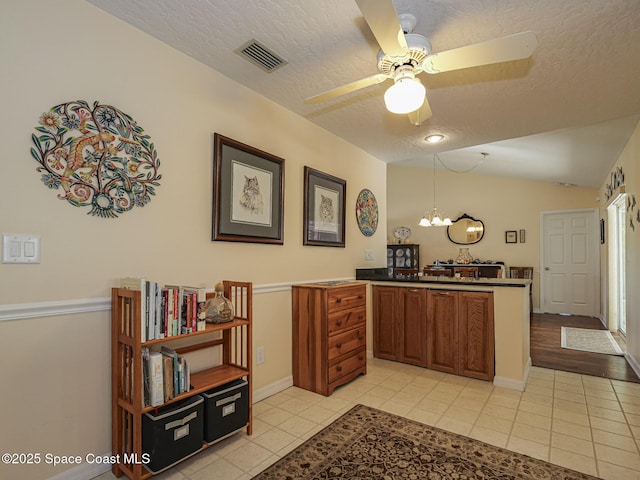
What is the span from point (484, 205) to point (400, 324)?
16.9 feet

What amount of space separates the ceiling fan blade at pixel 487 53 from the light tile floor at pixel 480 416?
2132 millimetres

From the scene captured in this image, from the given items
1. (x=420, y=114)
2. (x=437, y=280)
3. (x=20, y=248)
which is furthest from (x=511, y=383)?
(x=20, y=248)

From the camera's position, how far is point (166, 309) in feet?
5.49

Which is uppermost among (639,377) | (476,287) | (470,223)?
(470,223)

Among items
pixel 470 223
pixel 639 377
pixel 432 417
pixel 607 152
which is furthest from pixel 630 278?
pixel 470 223

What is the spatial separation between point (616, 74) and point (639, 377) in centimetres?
276

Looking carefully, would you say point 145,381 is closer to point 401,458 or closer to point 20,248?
point 20,248

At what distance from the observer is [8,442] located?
1.43m

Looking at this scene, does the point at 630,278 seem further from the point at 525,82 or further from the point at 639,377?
the point at 525,82

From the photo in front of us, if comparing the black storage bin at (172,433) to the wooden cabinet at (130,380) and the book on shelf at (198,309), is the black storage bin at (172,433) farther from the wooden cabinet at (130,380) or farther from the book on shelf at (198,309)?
the book on shelf at (198,309)

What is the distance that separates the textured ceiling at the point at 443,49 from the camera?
1707mm

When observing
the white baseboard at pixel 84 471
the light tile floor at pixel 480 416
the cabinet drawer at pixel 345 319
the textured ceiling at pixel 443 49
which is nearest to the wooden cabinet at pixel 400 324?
the light tile floor at pixel 480 416

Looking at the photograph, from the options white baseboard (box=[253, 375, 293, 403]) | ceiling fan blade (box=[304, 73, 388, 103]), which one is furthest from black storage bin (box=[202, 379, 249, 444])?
ceiling fan blade (box=[304, 73, 388, 103])

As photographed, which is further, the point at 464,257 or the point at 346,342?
the point at 464,257
